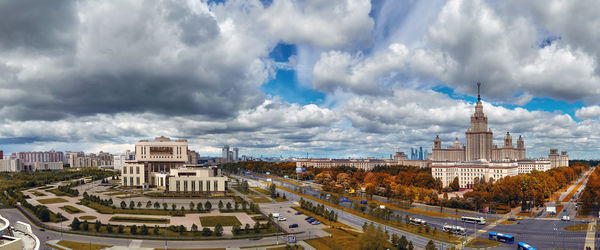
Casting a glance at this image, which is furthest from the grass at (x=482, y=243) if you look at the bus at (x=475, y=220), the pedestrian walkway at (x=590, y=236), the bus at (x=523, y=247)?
the bus at (x=475, y=220)

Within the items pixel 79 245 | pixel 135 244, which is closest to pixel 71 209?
pixel 79 245

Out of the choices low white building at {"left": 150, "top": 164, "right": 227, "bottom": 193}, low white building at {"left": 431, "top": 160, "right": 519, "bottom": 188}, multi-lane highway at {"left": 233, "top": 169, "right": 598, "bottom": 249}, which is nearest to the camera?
multi-lane highway at {"left": 233, "top": 169, "right": 598, "bottom": 249}

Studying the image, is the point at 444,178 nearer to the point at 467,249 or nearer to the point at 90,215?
the point at 467,249

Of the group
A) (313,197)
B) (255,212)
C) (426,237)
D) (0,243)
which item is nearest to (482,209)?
(426,237)

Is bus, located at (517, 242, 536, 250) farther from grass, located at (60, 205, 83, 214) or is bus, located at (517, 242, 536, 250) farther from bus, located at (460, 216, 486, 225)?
grass, located at (60, 205, 83, 214)

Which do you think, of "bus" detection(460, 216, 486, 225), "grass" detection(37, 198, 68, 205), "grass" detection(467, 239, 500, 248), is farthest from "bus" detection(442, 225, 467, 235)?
"grass" detection(37, 198, 68, 205)

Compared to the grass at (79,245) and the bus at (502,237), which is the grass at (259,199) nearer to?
the grass at (79,245)

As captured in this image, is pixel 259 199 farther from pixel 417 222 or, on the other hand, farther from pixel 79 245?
pixel 79 245
